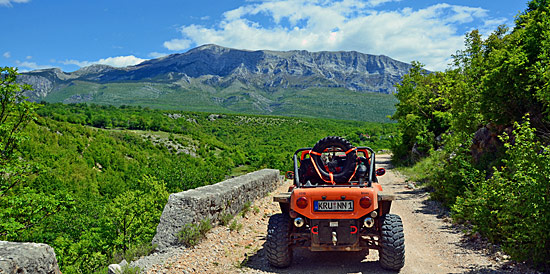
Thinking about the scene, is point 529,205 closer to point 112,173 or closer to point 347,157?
point 347,157

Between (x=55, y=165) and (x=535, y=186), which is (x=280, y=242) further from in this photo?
(x=55, y=165)

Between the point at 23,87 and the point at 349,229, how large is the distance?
33.3 feet

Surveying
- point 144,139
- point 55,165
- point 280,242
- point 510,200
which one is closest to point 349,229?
point 280,242

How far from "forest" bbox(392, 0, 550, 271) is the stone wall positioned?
17.0 feet

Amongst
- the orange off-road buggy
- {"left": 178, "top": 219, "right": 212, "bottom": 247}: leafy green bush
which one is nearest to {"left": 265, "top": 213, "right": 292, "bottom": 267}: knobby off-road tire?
the orange off-road buggy

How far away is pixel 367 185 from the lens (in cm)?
619

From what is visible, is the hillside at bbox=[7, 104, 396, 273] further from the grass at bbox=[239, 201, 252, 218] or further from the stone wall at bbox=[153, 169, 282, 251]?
the grass at bbox=[239, 201, 252, 218]

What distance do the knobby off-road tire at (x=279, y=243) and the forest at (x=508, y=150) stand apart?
3.38 metres

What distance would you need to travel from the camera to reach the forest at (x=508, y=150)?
210 inches

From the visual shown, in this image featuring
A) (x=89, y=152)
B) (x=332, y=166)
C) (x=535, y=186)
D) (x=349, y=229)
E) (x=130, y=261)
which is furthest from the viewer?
(x=89, y=152)

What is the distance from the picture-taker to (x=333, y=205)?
18.5 ft

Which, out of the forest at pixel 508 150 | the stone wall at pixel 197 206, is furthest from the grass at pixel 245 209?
the forest at pixel 508 150

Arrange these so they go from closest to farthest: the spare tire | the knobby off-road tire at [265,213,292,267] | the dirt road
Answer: the knobby off-road tire at [265,213,292,267], the dirt road, the spare tire

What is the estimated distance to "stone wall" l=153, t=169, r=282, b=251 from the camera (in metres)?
6.77
